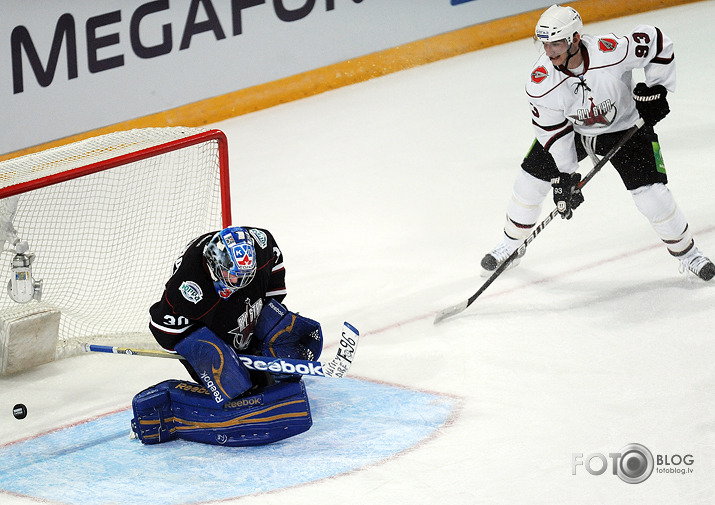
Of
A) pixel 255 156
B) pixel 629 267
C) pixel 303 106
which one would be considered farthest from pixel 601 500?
pixel 303 106

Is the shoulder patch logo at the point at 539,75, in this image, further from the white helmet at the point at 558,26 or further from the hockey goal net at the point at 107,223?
the hockey goal net at the point at 107,223

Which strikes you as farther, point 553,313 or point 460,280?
point 460,280

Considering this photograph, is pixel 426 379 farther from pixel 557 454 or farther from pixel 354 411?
pixel 557 454

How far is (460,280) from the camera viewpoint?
4.86 m

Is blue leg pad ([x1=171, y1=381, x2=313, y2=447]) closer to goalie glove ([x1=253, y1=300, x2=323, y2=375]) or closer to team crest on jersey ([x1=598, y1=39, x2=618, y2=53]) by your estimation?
goalie glove ([x1=253, y1=300, x2=323, y2=375])

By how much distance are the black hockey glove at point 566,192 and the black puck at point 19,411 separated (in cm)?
218

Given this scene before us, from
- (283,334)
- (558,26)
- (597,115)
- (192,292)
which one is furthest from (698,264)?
(192,292)

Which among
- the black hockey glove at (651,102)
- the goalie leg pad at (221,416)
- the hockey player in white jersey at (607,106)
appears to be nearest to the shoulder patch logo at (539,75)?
the hockey player in white jersey at (607,106)

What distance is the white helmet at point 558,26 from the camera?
406 cm

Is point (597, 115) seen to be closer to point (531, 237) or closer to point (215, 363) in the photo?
point (531, 237)

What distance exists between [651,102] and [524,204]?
2.54 feet

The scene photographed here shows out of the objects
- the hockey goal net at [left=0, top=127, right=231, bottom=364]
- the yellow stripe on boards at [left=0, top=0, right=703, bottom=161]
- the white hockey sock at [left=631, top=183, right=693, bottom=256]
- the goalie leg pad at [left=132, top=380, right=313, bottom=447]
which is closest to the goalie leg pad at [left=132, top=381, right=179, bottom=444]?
the goalie leg pad at [left=132, top=380, right=313, bottom=447]

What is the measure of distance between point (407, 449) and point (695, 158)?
324cm

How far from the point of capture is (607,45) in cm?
418
